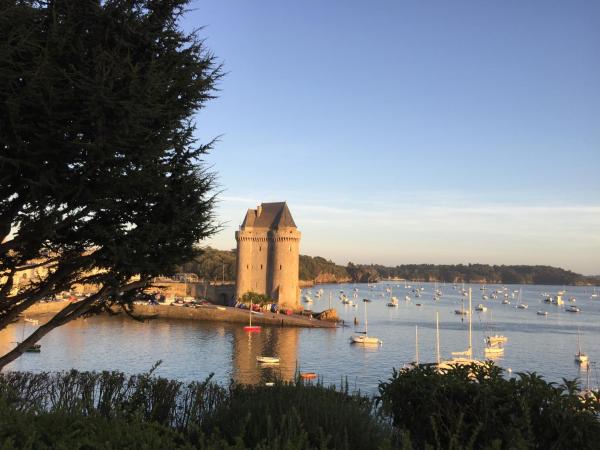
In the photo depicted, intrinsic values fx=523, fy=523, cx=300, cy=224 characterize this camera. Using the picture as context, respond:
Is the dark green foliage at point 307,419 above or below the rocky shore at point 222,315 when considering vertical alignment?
above

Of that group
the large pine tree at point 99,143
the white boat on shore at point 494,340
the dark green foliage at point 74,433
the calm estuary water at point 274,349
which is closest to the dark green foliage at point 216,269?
the calm estuary water at point 274,349

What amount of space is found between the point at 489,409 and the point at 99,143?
6.19 meters

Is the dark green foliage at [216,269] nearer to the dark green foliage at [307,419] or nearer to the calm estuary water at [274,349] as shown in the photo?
the calm estuary water at [274,349]

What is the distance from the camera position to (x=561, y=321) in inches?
3127

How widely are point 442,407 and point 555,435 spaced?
1.35 meters

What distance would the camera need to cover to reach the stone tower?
221ft

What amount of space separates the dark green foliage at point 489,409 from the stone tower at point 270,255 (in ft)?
196

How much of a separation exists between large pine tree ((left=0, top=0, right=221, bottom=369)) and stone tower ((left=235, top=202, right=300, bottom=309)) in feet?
188

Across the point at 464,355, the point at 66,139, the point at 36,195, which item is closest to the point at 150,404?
the point at 36,195

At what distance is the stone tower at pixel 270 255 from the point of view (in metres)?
67.3

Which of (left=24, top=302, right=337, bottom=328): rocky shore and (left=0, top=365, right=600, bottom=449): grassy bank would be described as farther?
(left=24, top=302, right=337, bottom=328): rocky shore

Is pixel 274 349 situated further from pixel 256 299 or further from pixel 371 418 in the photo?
pixel 371 418

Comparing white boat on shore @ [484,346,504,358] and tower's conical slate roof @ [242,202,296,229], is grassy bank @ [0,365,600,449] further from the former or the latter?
tower's conical slate roof @ [242,202,296,229]

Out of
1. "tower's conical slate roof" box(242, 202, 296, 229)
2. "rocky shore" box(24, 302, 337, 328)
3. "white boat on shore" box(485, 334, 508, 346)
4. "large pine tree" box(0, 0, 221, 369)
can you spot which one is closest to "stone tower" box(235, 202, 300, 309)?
"tower's conical slate roof" box(242, 202, 296, 229)
